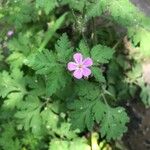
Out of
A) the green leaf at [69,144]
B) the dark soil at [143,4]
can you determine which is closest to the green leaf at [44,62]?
the green leaf at [69,144]

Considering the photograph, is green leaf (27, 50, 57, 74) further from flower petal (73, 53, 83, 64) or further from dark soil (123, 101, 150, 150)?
dark soil (123, 101, 150, 150)

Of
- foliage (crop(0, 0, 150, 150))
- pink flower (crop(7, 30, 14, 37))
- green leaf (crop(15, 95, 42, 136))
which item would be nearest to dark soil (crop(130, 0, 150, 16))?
foliage (crop(0, 0, 150, 150))

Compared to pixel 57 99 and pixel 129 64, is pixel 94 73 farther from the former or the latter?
pixel 129 64

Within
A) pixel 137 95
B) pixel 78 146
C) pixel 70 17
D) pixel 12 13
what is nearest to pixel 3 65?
pixel 12 13

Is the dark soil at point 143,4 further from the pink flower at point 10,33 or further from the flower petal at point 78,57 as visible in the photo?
the flower petal at point 78,57

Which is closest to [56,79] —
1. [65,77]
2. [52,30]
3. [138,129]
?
[65,77]

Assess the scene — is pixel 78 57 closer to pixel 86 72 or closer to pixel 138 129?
pixel 86 72
